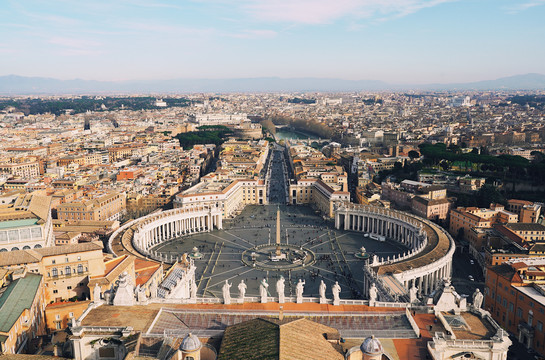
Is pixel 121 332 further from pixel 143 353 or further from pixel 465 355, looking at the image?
pixel 465 355

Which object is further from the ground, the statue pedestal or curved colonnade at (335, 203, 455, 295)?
curved colonnade at (335, 203, 455, 295)

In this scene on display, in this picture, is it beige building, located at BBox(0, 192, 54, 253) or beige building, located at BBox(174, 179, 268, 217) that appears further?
beige building, located at BBox(174, 179, 268, 217)

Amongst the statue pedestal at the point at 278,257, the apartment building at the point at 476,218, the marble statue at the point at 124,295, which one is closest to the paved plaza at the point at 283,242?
the statue pedestal at the point at 278,257

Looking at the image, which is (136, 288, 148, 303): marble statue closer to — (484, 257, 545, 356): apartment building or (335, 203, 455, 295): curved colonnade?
(335, 203, 455, 295): curved colonnade

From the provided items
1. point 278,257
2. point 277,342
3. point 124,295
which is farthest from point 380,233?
point 277,342

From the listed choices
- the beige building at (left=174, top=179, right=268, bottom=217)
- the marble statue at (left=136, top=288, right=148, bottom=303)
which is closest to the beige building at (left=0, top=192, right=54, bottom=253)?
the marble statue at (left=136, top=288, right=148, bottom=303)
